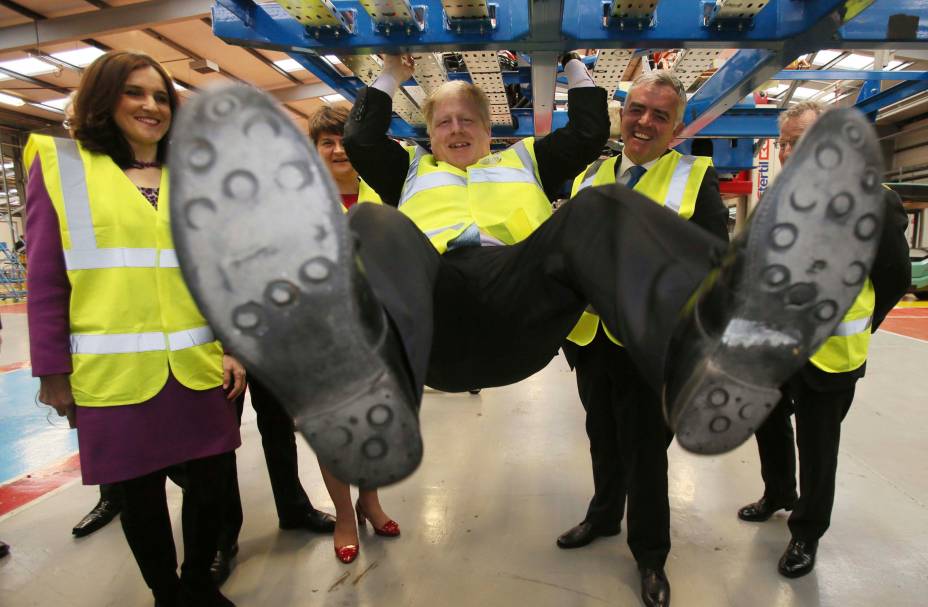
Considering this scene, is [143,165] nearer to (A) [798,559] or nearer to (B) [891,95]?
(A) [798,559]

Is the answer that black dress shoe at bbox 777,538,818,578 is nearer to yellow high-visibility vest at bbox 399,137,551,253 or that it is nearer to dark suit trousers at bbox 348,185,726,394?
dark suit trousers at bbox 348,185,726,394

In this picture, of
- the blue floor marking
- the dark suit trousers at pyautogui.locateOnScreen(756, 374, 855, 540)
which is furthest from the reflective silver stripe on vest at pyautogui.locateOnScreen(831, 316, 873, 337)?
the blue floor marking

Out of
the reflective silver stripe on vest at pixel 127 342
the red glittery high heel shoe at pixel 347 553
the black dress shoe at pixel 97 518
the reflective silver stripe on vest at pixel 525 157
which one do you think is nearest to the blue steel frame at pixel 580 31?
the reflective silver stripe on vest at pixel 525 157

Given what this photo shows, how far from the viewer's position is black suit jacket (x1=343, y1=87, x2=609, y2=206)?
1.30m

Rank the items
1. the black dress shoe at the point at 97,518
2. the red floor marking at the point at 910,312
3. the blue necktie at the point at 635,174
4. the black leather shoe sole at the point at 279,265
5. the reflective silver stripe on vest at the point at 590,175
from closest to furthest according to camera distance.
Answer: the black leather shoe sole at the point at 279,265 < the blue necktie at the point at 635,174 < the reflective silver stripe on vest at the point at 590,175 < the black dress shoe at the point at 97,518 < the red floor marking at the point at 910,312

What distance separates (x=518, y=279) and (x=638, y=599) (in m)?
1.20

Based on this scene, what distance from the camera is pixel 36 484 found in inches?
95.0

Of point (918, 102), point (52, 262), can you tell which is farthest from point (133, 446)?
point (918, 102)

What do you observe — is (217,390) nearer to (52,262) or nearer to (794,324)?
(52,262)

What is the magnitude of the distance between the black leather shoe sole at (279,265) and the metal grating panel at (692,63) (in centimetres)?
123

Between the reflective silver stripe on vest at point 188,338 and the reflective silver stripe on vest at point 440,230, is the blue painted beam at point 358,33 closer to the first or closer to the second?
the reflective silver stripe on vest at point 440,230

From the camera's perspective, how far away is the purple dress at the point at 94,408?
1208 millimetres

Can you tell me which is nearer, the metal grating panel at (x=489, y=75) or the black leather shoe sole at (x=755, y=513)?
the metal grating panel at (x=489, y=75)

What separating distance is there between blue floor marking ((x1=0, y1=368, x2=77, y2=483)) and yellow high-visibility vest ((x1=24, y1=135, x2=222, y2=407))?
153 centimetres
